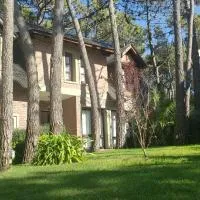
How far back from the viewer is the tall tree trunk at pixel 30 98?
18.0m

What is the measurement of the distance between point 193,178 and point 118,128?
17.6 meters

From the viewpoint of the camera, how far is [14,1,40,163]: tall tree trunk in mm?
17969

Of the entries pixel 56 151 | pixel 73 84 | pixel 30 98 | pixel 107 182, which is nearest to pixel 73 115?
pixel 73 84

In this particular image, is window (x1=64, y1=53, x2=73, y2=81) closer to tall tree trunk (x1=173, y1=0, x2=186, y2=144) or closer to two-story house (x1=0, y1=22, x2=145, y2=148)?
two-story house (x1=0, y1=22, x2=145, y2=148)

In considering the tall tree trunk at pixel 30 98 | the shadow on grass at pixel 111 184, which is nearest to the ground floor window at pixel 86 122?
the tall tree trunk at pixel 30 98

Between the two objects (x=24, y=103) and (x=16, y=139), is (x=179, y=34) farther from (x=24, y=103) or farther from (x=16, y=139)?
(x=16, y=139)

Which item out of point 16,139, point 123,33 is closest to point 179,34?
point 16,139

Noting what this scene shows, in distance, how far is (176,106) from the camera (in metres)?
29.2

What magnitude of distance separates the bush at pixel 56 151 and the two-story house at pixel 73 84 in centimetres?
836

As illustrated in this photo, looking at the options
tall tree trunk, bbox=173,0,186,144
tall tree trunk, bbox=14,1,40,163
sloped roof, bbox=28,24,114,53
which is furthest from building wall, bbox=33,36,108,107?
tall tree trunk, bbox=14,1,40,163

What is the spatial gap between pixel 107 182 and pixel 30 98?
839cm

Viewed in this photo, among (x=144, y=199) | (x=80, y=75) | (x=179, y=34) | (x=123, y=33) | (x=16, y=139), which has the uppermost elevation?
(x=123, y=33)

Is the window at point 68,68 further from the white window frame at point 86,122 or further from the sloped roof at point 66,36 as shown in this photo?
the white window frame at point 86,122

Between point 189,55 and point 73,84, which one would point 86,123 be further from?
point 189,55
